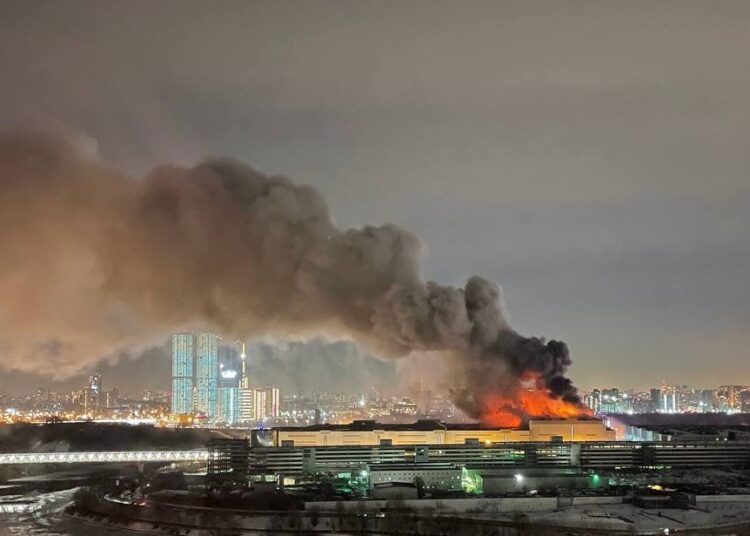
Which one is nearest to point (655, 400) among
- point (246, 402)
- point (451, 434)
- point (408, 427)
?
point (246, 402)

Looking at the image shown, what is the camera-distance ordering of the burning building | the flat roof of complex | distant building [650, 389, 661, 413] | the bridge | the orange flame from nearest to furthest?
the burning building → the flat roof of complex → the orange flame → the bridge → distant building [650, 389, 661, 413]

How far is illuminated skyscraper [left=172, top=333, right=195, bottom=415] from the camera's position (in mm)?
104625

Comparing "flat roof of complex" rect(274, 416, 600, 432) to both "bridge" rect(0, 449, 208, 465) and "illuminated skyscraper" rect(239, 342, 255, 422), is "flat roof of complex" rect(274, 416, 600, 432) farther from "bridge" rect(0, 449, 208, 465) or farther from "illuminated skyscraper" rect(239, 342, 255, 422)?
"illuminated skyscraper" rect(239, 342, 255, 422)

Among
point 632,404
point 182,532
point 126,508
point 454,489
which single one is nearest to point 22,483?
point 126,508

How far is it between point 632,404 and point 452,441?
63728 millimetres

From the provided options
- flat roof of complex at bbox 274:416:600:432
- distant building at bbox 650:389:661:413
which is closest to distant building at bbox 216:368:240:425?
distant building at bbox 650:389:661:413

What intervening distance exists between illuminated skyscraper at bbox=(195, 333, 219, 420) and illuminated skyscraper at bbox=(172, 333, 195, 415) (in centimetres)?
79

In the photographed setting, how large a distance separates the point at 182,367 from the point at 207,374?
3.28 metres

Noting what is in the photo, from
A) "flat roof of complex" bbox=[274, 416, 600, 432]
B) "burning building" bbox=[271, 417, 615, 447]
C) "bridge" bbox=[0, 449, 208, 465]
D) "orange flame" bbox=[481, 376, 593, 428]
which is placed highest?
"orange flame" bbox=[481, 376, 593, 428]

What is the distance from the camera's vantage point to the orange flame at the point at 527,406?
49656 mm

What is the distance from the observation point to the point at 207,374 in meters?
105

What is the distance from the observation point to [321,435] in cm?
4856

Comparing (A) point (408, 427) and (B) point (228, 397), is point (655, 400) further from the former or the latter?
(A) point (408, 427)

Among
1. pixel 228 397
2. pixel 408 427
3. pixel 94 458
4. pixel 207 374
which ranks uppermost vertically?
pixel 207 374
